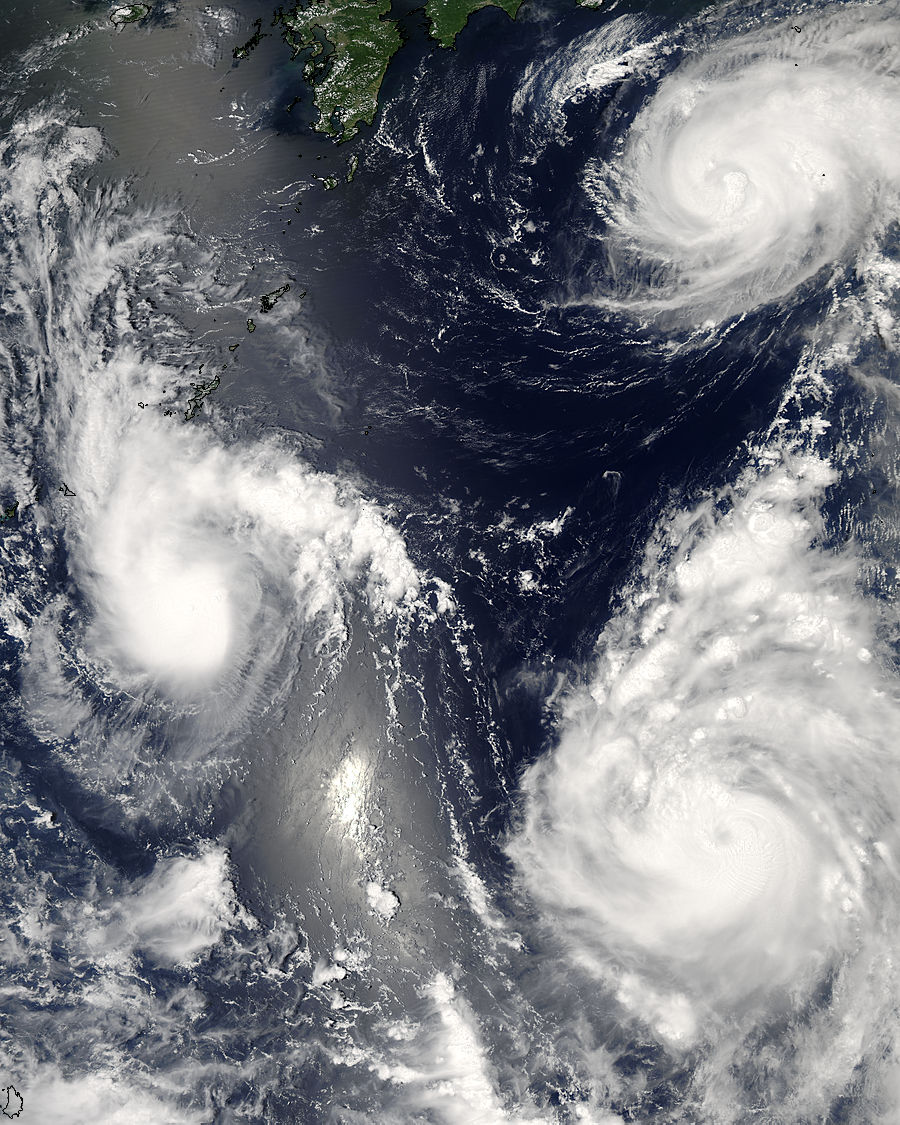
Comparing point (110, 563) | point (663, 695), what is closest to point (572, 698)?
point (663, 695)

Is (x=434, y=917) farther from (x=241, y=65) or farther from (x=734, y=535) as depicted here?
(x=241, y=65)

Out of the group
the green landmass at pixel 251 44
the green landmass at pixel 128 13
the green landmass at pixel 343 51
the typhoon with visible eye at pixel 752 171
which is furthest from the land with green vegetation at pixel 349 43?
the typhoon with visible eye at pixel 752 171

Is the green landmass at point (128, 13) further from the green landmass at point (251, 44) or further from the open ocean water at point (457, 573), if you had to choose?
the green landmass at point (251, 44)

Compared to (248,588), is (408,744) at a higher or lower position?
lower

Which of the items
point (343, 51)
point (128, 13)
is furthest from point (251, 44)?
point (128, 13)

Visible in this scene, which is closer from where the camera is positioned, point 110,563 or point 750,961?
point 750,961

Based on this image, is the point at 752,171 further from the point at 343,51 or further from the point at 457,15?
the point at 343,51

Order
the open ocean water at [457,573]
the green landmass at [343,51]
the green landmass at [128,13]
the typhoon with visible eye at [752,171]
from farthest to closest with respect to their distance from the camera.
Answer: the green landmass at [128,13] → the green landmass at [343,51] → the typhoon with visible eye at [752,171] → the open ocean water at [457,573]
